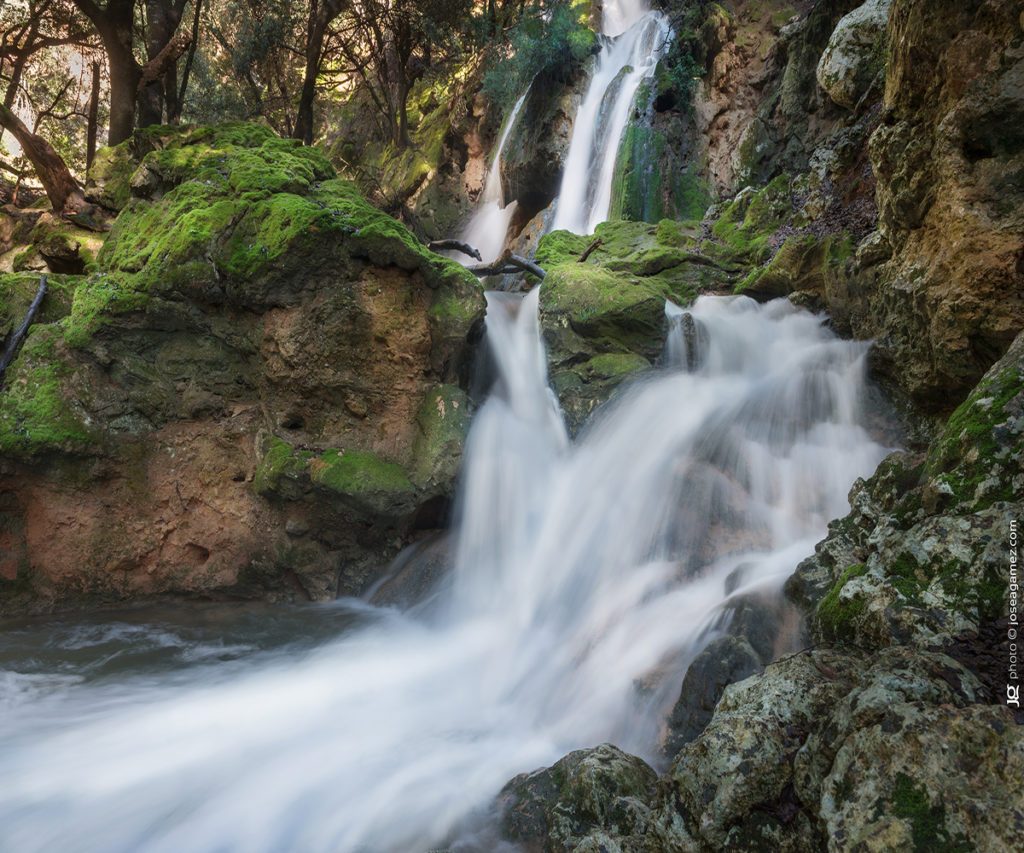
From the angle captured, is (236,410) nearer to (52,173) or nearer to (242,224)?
(242,224)

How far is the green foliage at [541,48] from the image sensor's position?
16750 millimetres

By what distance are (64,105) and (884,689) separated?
81.9ft

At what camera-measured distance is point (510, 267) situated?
11.4m

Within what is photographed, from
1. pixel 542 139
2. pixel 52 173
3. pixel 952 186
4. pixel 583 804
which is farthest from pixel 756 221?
pixel 52 173

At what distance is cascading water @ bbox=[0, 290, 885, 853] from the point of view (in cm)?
347

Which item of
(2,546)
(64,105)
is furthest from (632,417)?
(64,105)

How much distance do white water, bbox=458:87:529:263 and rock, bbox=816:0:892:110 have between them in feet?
32.1

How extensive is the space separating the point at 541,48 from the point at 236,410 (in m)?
14.9

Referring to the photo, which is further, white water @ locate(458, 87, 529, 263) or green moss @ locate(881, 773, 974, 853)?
white water @ locate(458, 87, 529, 263)

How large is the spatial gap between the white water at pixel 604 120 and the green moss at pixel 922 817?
45.2 ft

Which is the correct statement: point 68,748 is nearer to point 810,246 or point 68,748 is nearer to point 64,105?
point 810,246

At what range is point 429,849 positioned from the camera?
3107 mm

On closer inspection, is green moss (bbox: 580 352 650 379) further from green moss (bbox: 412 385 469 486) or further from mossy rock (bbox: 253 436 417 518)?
mossy rock (bbox: 253 436 417 518)

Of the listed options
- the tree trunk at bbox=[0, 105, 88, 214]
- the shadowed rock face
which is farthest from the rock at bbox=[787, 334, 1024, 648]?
the tree trunk at bbox=[0, 105, 88, 214]
